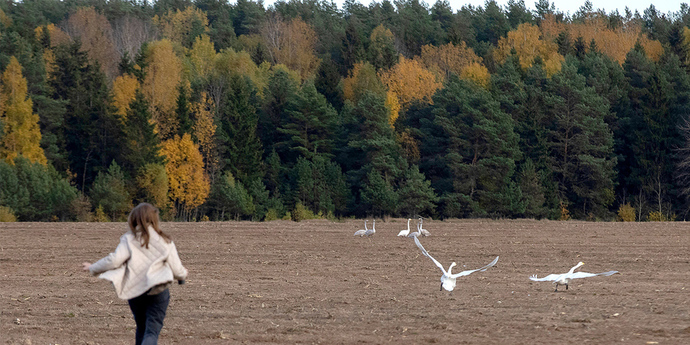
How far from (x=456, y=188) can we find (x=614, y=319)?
148 ft

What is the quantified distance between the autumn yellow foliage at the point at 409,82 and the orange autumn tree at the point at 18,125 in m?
28.1

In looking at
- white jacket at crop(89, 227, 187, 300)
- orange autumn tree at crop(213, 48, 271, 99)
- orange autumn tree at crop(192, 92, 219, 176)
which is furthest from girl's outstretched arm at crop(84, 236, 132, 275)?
orange autumn tree at crop(213, 48, 271, 99)

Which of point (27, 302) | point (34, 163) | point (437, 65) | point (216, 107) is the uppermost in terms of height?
point (437, 65)

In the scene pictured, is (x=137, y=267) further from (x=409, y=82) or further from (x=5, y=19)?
(x=5, y=19)

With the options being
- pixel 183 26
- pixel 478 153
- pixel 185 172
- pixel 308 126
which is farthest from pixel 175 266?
pixel 183 26

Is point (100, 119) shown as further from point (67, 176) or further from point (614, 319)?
point (614, 319)

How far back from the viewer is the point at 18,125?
53.6m

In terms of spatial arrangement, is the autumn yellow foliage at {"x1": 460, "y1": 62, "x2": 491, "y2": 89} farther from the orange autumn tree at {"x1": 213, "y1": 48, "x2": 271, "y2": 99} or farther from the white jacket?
the white jacket

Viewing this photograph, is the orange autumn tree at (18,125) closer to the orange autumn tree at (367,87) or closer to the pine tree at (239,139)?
the pine tree at (239,139)

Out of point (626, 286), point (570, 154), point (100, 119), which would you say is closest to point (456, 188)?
point (570, 154)

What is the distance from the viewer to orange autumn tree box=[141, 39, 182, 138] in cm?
5869

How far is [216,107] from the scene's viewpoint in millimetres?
64250

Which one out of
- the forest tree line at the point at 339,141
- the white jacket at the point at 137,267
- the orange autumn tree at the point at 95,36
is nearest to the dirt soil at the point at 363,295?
the white jacket at the point at 137,267

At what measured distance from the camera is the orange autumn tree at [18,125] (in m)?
53.3
